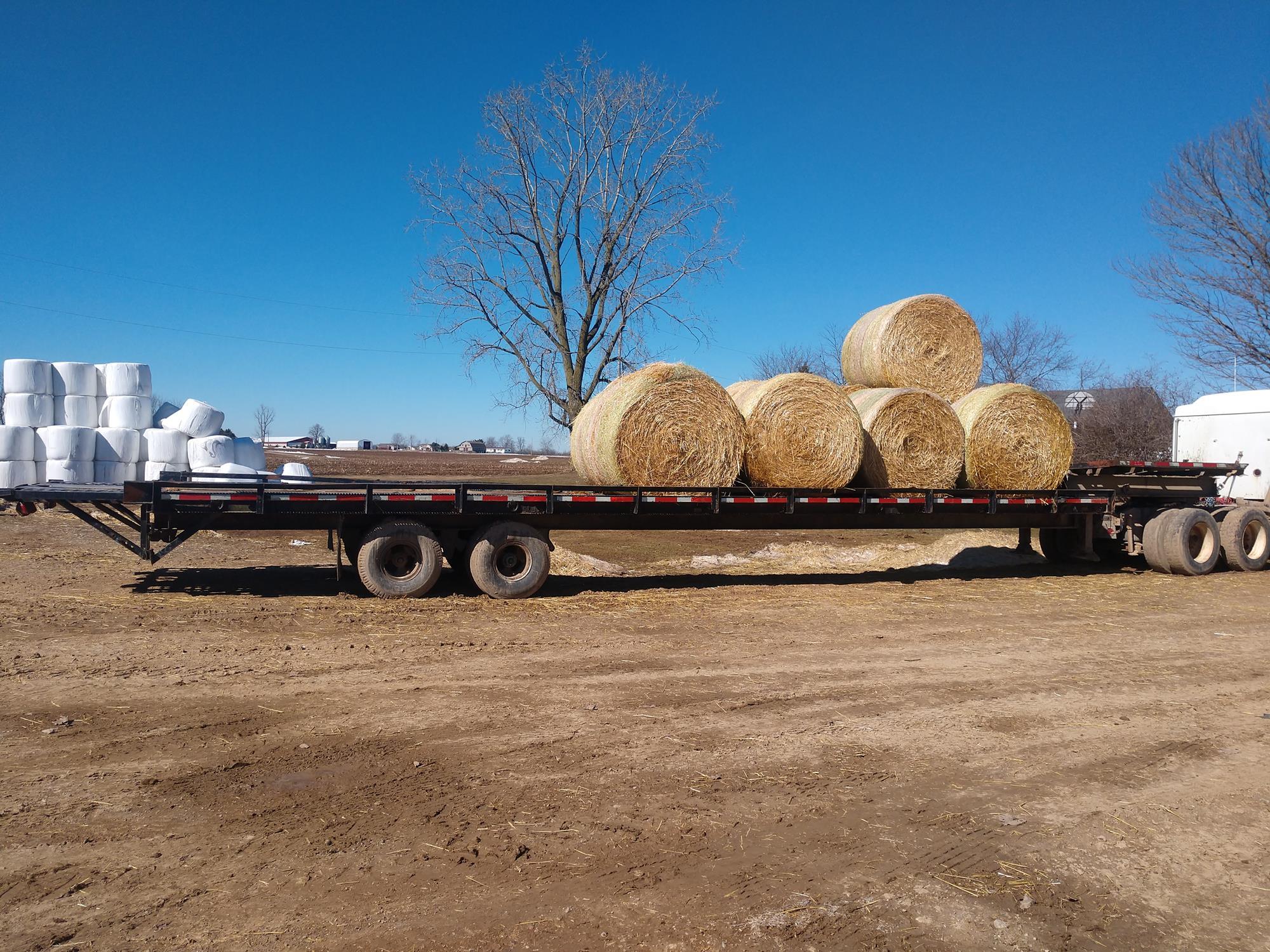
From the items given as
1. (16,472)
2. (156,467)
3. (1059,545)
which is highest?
(156,467)

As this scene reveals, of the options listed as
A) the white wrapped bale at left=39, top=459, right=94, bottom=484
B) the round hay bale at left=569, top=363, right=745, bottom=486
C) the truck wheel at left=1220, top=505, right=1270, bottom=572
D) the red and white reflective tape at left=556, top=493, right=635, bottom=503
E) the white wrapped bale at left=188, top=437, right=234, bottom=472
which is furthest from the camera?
the white wrapped bale at left=188, top=437, right=234, bottom=472

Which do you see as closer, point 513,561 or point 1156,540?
point 513,561

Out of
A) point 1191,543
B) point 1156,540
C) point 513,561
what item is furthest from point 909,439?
point 1191,543

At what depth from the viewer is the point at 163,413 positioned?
19891 mm

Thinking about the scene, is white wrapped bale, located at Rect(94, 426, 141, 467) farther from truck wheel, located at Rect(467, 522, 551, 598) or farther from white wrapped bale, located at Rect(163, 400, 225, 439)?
truck wheel, located at Rect(467, 522, 551, 598)

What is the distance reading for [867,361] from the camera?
40.9 ft

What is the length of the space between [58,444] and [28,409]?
0.99 meters

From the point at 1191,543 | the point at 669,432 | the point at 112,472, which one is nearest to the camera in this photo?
the point at 669,432

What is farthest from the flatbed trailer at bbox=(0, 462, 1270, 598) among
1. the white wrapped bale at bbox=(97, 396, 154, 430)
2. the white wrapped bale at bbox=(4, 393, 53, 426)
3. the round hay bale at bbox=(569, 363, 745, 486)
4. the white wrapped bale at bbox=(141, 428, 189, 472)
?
the white wrapped bale at bbox=(4, 393, 53, 426)

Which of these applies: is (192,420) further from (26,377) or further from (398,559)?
(398,559)

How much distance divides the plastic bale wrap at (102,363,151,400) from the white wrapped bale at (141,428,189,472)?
91 centimetres

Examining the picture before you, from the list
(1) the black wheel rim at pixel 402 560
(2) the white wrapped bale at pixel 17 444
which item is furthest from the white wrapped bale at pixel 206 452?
(1) the black wheel rim at pixel 402 560

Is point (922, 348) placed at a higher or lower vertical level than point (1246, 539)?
higher

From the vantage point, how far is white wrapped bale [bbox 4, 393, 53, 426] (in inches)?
697
